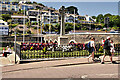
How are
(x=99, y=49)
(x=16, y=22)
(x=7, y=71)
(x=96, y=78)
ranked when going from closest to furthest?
1. (x=96, y=78)
2. (x=7, y=71)
3. (x=99, y=49)
4. (x=16, y=22)

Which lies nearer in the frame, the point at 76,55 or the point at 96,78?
the point at 96,78

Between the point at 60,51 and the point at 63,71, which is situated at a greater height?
the point at 60,51

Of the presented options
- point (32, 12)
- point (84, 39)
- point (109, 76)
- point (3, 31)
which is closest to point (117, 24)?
point (32, 12)

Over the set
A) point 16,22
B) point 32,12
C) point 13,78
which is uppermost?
point 32,12

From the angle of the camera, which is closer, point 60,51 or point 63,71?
point 63,71

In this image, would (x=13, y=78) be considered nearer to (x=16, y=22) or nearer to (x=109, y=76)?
(x=109, y=76)

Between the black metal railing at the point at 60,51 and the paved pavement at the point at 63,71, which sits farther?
the black metal railing at the point at 60,51

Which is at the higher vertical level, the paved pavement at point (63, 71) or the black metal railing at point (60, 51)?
the black metal railing at point (60, 51)

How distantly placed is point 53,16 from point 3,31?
57337 mm

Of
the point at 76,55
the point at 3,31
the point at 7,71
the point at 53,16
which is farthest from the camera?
the point at 53,16

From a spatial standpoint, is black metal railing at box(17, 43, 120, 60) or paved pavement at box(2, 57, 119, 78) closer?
paved pavement at box(2, 57, 119, 78)

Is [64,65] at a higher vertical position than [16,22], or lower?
lower

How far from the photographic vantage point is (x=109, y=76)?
7.54 metres

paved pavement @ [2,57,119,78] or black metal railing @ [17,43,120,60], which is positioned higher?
black metal railing @ [17,43,120,60]
